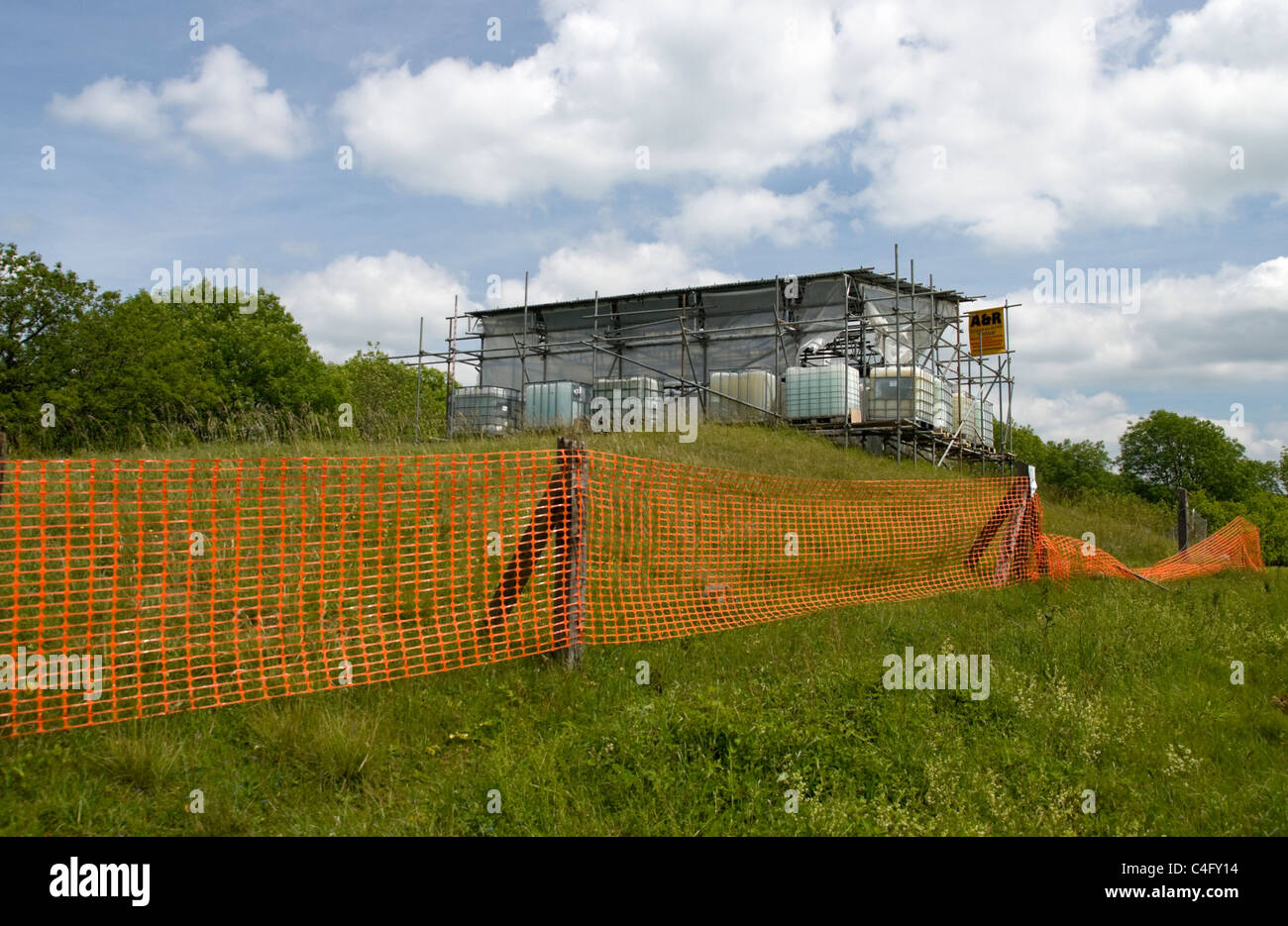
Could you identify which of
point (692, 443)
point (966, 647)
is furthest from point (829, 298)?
point (966, 647)

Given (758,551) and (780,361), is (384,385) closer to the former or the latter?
(780,361)

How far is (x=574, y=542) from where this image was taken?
5.77 meters

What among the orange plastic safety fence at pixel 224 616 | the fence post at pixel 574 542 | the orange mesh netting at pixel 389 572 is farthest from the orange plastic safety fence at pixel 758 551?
the orange plastic safety fence at pixel 224 616

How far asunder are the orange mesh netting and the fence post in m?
0.02

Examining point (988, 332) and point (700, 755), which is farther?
point (988, 332)

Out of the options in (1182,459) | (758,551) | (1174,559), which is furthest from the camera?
(1182,459)

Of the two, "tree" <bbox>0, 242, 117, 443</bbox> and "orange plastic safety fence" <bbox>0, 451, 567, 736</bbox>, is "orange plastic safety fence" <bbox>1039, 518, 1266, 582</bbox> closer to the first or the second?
"orange plastic safety fence" <bbox>0, 451, 567, 736</bbox>

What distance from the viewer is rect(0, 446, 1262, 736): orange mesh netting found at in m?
4.94

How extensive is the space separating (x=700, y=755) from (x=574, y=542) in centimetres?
193

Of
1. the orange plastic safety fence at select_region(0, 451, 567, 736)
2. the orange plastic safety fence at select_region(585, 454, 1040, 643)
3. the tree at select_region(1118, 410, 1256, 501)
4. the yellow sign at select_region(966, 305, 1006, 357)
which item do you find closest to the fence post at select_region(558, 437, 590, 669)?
the orange plastic safety fence at select_region(0, 451, 567, 736)

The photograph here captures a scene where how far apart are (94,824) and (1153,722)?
5858 mm

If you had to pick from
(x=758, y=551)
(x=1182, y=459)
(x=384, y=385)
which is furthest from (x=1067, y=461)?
(x=758, y=551)
